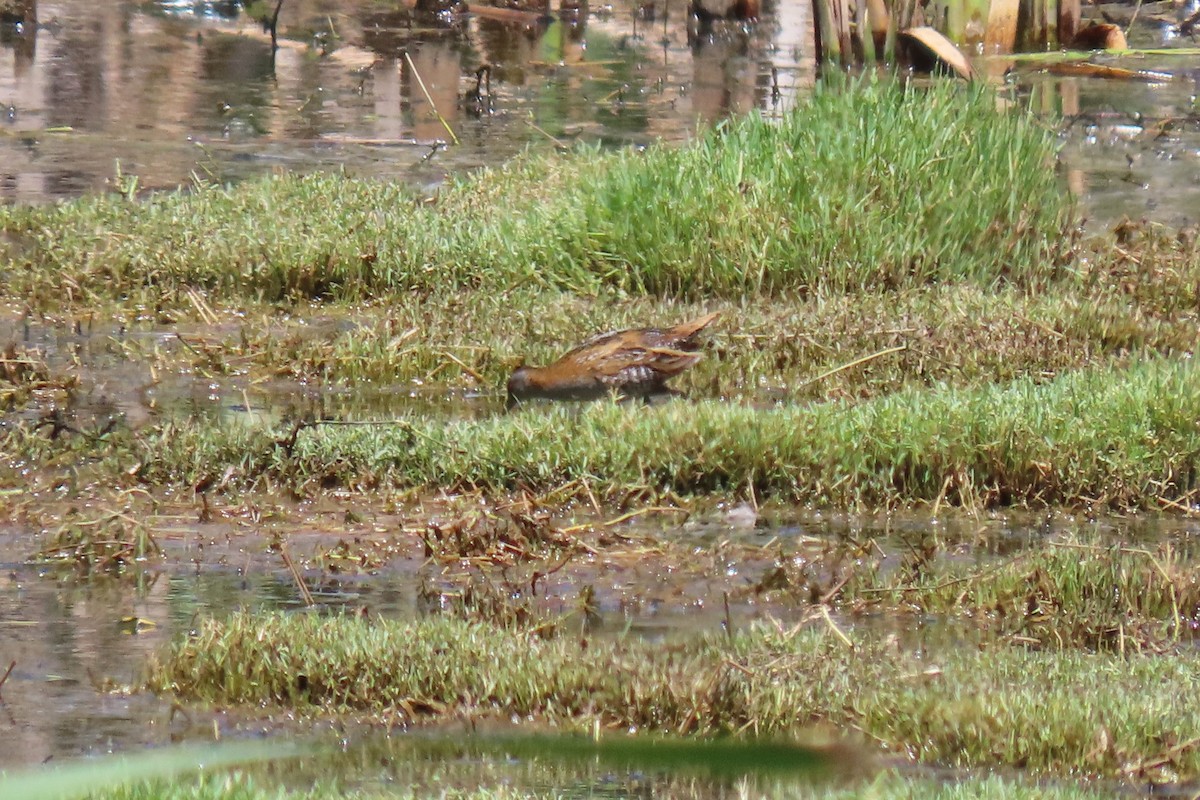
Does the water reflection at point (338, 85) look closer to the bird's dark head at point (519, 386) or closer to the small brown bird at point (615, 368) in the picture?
the small brown bird at point (615, 368)

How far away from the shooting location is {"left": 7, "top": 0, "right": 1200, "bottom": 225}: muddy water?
43.2ft

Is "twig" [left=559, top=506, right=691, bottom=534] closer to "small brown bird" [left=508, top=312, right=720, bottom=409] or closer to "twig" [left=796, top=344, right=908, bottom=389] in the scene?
"small brown bird" [left=508, top=312, right=720, bottom=409]

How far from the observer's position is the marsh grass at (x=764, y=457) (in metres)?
6.87

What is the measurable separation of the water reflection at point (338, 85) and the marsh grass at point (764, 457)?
5.52 meters

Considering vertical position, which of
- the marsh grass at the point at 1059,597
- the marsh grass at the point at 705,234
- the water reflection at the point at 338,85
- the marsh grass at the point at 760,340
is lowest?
the marsh grass at the point at 1059,597

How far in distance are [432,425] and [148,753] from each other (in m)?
2.98

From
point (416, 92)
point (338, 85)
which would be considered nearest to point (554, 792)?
point (416, 92)

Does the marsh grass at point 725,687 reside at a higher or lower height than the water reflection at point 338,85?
lower

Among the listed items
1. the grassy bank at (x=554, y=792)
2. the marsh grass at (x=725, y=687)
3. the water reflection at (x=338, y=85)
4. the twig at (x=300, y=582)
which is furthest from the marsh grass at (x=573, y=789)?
the water reflection at (x=338, y=85)

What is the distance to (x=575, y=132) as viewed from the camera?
48.1ft

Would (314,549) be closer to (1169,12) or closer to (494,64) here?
(494,64)

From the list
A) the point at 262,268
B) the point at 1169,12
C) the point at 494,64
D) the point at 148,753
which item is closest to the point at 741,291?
the point at 262,268

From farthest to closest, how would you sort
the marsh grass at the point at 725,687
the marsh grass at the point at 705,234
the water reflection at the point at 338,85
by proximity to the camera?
the water reflection at the point at 338,85 → the marsh grass at the point at 705,234 → the marsh grass at the point at 725,687

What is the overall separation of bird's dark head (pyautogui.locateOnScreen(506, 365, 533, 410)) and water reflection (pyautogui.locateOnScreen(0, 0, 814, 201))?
4.51m
